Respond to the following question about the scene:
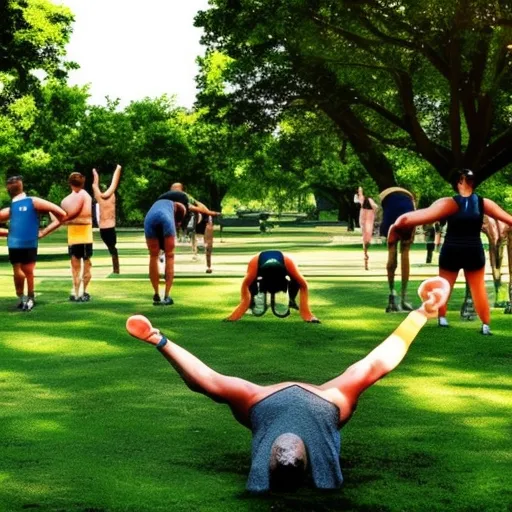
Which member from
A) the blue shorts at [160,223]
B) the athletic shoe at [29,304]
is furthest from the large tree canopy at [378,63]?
the athletic shoe at [29,304]

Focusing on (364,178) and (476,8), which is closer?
(476,8)

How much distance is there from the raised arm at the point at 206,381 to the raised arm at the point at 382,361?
1.37 ft

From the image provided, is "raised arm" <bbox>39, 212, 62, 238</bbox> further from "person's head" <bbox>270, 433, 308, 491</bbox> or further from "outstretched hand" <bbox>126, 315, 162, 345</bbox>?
"person's head" <bbox>270, 433, 308, 491</bbox>

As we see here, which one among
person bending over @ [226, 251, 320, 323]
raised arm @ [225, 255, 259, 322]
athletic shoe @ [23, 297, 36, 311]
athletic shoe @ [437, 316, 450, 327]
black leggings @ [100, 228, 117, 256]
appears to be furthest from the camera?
black leggings @ [100, 228, 117, 256]

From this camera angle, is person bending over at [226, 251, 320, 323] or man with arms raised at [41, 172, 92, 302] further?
man with arms raised at [41, 172, 92, 302]

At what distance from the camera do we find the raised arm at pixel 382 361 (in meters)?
6.02

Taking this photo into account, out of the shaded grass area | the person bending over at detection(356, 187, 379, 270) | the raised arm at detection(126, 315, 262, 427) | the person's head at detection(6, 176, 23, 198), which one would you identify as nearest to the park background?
the shaded grass area

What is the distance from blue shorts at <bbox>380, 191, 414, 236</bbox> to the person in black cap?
318 cm

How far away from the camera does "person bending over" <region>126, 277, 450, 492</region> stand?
18.2 feet

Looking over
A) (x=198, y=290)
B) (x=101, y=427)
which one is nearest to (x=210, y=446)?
(x=101, y=427)

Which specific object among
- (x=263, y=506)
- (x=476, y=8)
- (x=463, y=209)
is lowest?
(x=263, y=506)

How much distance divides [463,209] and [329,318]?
10.9 feet

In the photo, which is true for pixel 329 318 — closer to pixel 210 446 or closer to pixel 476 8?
pixel 210 446

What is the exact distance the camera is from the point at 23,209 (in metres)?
15.3
